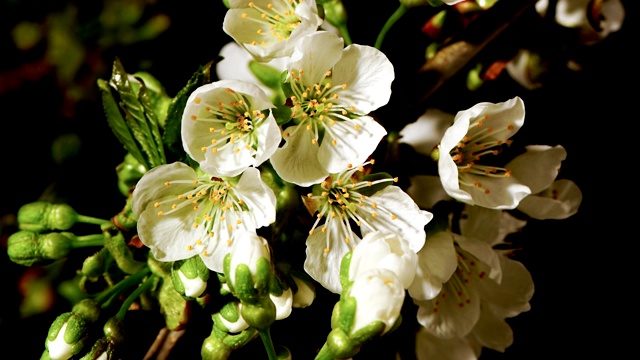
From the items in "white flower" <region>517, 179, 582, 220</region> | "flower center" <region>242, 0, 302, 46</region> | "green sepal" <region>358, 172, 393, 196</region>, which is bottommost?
"white flower" <region>517, 179, 582, 220</region>

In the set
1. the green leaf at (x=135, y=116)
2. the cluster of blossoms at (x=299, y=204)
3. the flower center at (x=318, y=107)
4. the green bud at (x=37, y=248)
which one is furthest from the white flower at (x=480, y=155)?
the green bud at (x=37, y=248)

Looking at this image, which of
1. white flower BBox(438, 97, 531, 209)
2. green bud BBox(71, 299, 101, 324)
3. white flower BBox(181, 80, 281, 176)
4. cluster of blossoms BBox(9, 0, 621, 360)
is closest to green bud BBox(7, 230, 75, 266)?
cluster of blossoms BBox(9, 0, 621, 360)

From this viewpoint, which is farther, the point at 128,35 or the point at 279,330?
the point at 128,35

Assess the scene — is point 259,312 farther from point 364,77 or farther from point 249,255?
point 364,77

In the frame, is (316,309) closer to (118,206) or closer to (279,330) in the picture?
(279,330)

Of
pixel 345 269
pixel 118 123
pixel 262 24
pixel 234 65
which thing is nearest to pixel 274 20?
pixel 262 24

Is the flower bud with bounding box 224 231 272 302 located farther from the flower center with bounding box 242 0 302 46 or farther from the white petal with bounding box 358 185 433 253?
the flower center with bounding box 242 0 302 46

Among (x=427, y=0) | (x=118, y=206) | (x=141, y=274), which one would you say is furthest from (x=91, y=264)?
(x=427, y=0)

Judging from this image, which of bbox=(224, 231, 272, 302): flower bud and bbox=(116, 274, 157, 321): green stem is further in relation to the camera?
bbox=(116, 274, 157, 321): green stem
